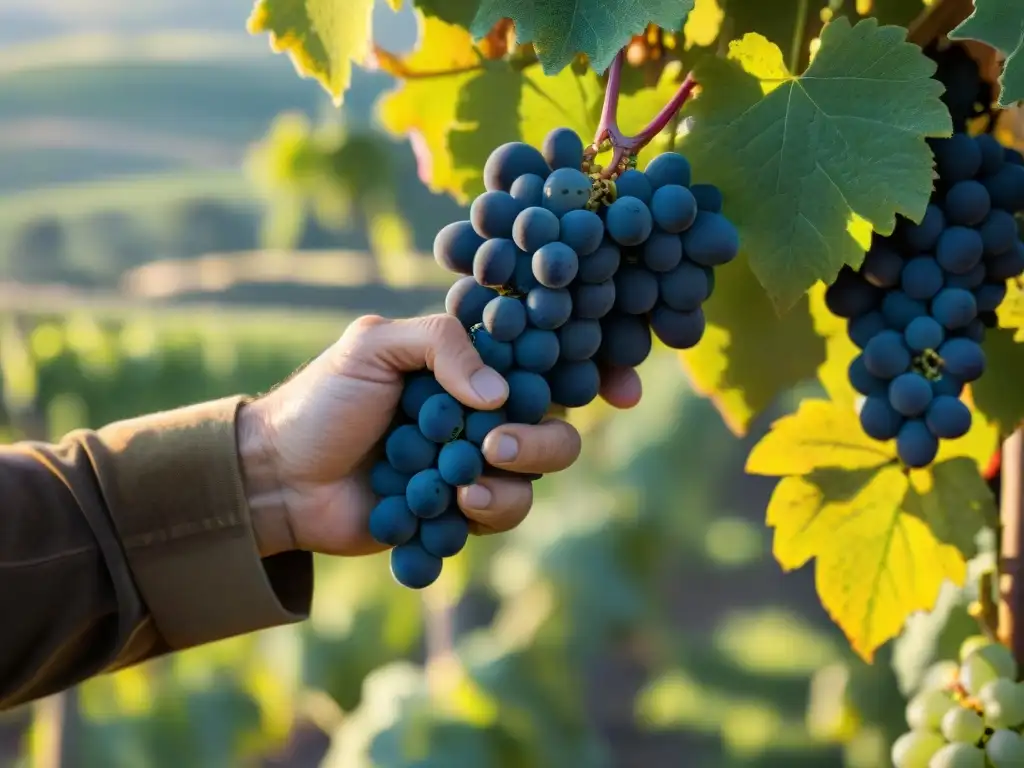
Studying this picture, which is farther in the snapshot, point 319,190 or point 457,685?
point 319,190

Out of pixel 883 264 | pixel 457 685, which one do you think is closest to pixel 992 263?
pixel 883 264

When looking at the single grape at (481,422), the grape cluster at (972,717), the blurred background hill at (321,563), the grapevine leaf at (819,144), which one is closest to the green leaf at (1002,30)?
the grapevine leaf at (819,144)

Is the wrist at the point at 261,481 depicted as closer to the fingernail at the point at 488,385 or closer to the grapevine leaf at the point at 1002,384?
the fingernail at the point at 488,385

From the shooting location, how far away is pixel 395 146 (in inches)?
116

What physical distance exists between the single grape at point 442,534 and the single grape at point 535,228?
0.47ft

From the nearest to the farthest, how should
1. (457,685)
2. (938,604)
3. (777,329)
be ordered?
(777,329), (938,604), (457,685)

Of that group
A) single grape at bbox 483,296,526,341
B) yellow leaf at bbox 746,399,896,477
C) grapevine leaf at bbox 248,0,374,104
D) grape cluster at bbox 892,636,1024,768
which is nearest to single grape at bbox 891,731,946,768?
grape cluster at bbox 892,636,1024,768

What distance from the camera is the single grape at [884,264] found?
0.60 metres

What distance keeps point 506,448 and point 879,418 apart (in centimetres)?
22

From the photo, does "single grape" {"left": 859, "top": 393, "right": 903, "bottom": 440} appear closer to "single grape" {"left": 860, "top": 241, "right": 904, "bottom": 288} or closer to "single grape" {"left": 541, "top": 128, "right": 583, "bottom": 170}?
"single grape" {"left": 860, "top": 241, "right": 904, "bottom": 288}

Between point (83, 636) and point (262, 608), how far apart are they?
0.13 metres

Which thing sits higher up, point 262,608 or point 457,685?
point 262,608

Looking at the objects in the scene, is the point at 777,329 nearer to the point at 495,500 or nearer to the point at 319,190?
the point at 495,500

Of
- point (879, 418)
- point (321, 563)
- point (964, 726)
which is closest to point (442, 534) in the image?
point (879, 418)
